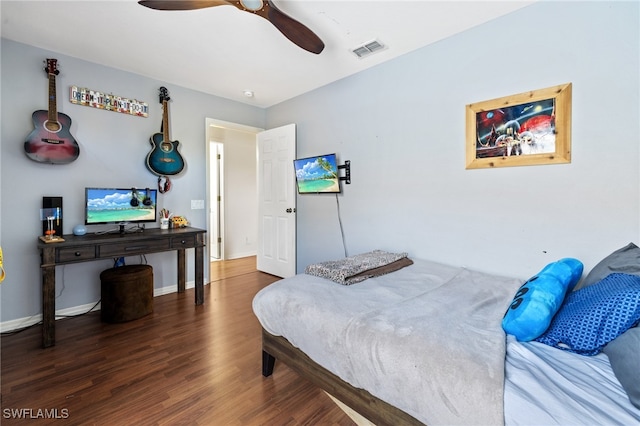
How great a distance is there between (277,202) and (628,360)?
11.9ft

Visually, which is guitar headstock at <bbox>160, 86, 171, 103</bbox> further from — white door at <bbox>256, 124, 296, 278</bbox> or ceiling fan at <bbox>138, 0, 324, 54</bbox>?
ceiling fan at <bbox>138, 0, 324, 54</bbox>

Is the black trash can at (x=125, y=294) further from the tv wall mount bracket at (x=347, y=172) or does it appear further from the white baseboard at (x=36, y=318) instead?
the tv wall mount bracket at (x=347, y=172)

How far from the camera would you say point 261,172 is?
14.1 feet

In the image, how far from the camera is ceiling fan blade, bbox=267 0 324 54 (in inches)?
70.9

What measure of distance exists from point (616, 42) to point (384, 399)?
99.6 inches

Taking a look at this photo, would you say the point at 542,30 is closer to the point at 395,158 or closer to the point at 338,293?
the point at 395,158

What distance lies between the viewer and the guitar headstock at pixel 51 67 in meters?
2.57

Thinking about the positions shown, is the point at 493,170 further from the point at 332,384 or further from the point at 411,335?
the point at 332,384

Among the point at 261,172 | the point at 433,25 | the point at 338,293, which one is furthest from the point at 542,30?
the point at 261,172

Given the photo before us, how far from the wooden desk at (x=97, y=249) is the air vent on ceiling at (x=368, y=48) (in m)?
2.49

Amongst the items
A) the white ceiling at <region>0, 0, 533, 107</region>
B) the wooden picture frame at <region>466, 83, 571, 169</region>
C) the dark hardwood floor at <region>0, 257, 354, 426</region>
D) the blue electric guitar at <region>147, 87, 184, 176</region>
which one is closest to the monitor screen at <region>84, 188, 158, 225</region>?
the blue electric guitar at <region>147, 87, 184, 176</region>

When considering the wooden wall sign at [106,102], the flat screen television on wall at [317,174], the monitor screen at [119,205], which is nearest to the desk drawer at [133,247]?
the monitor screen at [119,205]

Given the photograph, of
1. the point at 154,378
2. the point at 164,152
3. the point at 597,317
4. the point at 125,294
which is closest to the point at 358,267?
the point at 597,317

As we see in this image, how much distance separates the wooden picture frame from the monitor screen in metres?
3.27
